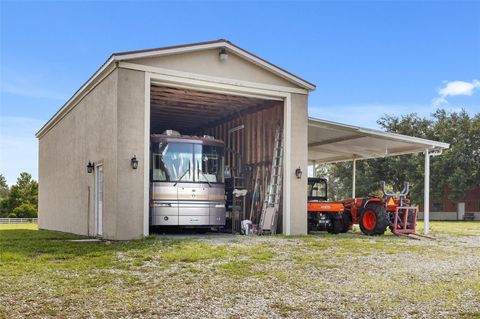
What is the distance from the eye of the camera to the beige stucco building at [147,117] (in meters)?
12.1

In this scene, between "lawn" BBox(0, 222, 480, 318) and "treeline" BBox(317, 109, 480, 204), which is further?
"treeline" BBox(317, 109, 480, 204)

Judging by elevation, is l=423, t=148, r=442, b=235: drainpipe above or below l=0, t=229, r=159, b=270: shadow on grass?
above

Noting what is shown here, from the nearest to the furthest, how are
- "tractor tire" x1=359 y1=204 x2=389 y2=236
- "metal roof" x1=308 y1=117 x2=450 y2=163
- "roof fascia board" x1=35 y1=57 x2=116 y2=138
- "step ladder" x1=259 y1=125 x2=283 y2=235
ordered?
"roof fascia board" x1=35 y1=57 x2=116 y2=138
"step ladder" x1=259 y1=125 x2=283 y2=235
"tractor tire" x1=359 y1=204 x2=389 y2=236
"metal roof" x1=308 y1=117 x2=450 y2=163

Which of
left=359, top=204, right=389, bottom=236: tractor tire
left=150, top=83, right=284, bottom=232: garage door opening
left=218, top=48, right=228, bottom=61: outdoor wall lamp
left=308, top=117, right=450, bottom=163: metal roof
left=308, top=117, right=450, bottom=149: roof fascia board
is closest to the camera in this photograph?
left=218, top=48, right=228, bottom=61: outdoor wall lamp

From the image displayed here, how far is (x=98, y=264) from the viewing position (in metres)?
8.48

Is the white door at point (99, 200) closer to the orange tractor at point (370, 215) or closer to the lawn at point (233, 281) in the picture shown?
the lawn at point (233, 281)

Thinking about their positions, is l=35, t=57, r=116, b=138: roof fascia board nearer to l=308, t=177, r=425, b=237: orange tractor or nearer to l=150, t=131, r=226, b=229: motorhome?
l=150, t=131, r=226, b=229: motorhome

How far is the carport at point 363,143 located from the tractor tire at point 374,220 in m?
2.22

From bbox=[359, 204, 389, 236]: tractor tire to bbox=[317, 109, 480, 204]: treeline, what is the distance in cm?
2585

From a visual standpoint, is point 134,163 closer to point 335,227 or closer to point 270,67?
point 270,67

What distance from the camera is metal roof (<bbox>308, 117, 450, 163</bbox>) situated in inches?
640

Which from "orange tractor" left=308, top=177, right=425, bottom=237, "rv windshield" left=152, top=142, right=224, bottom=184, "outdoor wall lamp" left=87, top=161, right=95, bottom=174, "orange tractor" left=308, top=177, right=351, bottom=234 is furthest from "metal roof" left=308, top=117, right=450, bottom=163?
"outdoor wall lamp" left=87, top=161, right=95, bottom=174

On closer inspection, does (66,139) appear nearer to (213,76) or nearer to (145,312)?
(213,76)

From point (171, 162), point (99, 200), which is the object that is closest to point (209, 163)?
point (171, 162)
